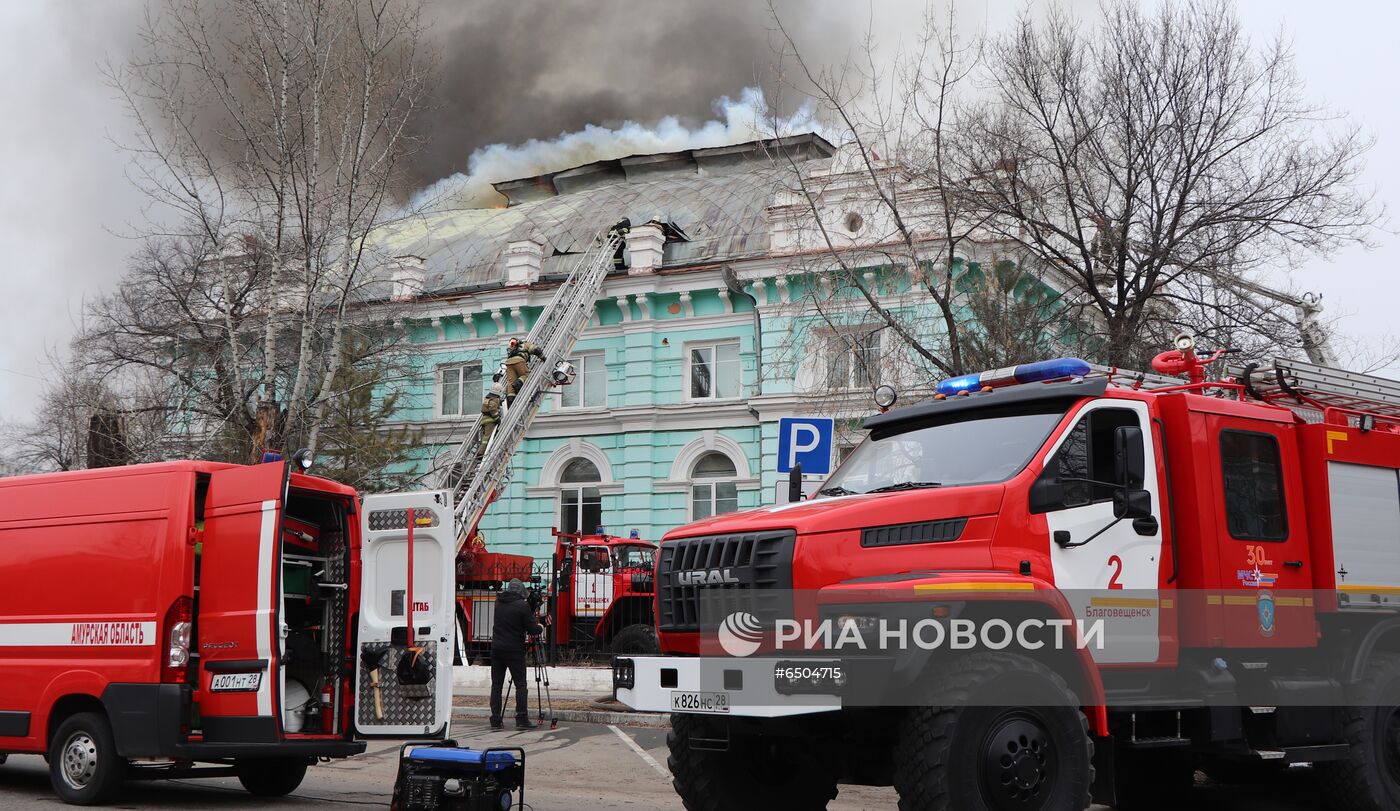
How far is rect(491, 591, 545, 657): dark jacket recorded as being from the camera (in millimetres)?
15945

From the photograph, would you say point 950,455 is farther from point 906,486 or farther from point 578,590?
point 578,590

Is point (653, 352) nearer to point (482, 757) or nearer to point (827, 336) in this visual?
point (827, 336)

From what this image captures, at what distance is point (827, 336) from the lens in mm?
18875

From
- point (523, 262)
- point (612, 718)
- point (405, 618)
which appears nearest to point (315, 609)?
point (405, 618)

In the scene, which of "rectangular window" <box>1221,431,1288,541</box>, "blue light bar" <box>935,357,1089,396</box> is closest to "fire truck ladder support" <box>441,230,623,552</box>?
"blue light bar" <box>935,357,1089,396</box>

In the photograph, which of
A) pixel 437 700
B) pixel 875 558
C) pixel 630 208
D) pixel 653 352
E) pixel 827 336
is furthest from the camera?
pixel 630 208

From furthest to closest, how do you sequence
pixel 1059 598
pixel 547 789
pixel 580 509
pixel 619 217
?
pixel 619 217 < pixel 580 509 < pixel 547 789 < pixel 1059 598

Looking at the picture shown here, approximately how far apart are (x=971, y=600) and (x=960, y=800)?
3.41 ft

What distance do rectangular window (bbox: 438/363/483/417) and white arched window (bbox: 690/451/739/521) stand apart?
19.3 feet

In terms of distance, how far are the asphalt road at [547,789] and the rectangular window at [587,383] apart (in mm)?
16625

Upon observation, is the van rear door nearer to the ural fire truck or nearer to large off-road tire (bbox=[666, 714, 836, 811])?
the ural fire truck

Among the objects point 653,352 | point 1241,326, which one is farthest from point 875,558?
point 653,352

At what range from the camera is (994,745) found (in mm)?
6891

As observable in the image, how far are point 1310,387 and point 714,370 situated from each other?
19.7 meters
